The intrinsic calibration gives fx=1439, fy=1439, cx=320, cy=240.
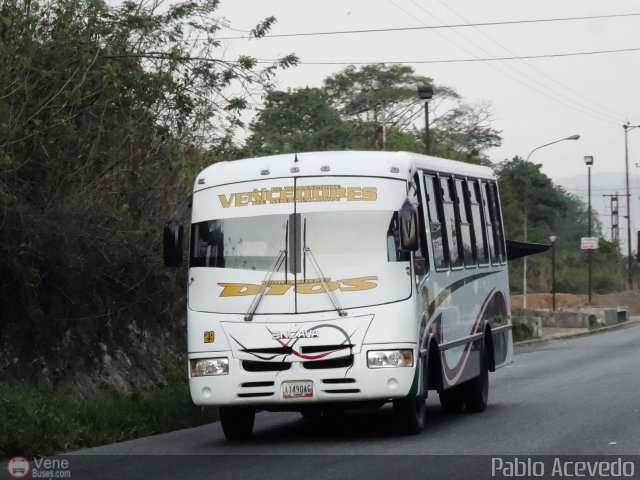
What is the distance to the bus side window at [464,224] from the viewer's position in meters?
17.2

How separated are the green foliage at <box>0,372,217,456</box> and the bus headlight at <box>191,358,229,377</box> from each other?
46.7 inches

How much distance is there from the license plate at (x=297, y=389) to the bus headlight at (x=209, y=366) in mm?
621

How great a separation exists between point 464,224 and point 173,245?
438 cm

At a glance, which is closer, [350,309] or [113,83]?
[350,309]

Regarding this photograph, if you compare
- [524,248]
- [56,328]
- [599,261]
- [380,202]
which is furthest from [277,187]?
[599,261]

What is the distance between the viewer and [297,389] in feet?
44.4

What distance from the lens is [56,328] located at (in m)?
17.6

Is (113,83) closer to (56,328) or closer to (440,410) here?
(56,328)

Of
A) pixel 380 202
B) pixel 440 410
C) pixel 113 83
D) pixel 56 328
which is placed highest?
pixel 113 83

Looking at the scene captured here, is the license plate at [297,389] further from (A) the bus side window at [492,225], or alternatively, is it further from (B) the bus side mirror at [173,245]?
(A) the bus side window at [492,225]

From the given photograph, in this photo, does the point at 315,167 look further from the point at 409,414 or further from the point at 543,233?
the point at 543,233

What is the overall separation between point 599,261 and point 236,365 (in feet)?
313

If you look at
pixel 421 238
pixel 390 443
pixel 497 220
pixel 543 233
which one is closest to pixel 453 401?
pixel 497 220

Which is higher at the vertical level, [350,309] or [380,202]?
[380,202]
